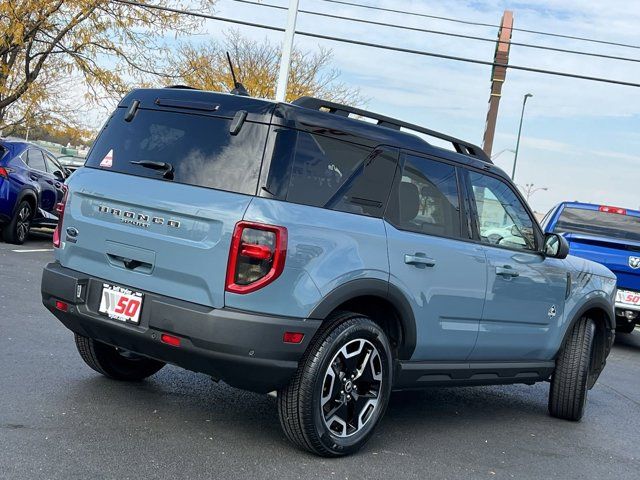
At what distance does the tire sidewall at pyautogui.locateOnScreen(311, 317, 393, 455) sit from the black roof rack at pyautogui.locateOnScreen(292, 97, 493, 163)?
122cm

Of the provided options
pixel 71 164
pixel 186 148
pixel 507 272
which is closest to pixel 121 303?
pixel 186 148

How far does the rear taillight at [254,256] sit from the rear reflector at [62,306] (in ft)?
3.71

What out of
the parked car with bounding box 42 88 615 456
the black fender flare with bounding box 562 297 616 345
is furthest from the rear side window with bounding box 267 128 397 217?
the black fender flare with bounding box 562 297 616 345

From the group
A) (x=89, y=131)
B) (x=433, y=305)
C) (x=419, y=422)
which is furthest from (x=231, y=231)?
(x=89, y=131)

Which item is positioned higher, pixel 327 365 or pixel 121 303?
pixel 121 303

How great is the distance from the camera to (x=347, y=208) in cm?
465

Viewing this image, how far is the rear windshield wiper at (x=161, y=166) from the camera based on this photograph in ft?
15.0

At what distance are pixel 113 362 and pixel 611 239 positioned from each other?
788 cm

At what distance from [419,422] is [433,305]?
1156 millimetres

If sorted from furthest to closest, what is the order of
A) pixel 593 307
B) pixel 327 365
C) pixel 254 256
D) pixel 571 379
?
pixel 593 307
pixel 571 379
pixel 327 365
pixel 254 256

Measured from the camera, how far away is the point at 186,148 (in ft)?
15.2

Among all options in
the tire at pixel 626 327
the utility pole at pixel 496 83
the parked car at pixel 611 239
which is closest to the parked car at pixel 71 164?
the parked car at pixel 611 239

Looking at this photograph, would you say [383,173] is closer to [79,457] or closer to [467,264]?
[467,264]

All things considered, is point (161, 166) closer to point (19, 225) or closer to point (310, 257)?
point (310, 257)
